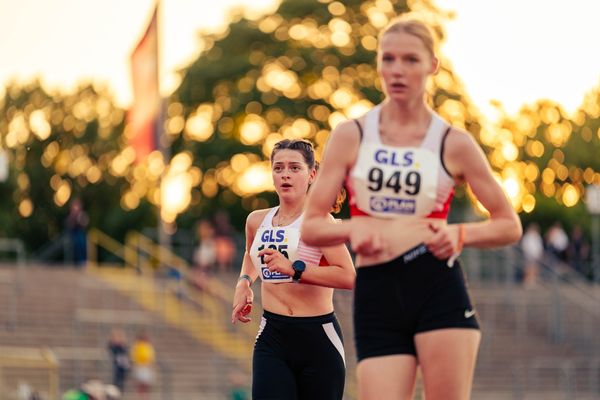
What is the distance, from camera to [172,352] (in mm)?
32875

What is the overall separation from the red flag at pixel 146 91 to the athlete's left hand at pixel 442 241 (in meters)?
33.0

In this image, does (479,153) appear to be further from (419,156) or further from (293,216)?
(293,216)

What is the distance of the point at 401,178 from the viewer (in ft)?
22.5

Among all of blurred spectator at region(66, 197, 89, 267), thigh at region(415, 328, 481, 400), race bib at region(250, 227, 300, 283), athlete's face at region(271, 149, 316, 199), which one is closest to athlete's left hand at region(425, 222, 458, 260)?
thigh at region(415, 328, 481, 400)

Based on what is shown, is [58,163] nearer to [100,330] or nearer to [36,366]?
[100,330]

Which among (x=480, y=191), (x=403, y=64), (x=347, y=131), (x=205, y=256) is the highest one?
(x=403, y=64)

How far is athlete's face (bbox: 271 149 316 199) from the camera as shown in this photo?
30.7 feet

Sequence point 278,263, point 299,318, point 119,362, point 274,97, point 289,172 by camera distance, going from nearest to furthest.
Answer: point 278,263 < point 299,318 < point 289,172 < point 119,362 < point 274,97

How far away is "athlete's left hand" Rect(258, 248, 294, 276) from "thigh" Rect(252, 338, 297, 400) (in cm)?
72

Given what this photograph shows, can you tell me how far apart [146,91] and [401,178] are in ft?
110

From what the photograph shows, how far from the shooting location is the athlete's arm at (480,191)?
6902 millimetres

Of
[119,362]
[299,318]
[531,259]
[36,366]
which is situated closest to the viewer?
[299,318]

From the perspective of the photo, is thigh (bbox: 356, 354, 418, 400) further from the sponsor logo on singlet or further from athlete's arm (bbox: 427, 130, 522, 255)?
the sponsor logo on singlet

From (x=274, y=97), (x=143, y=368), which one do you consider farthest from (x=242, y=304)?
(x=274, y=97)
